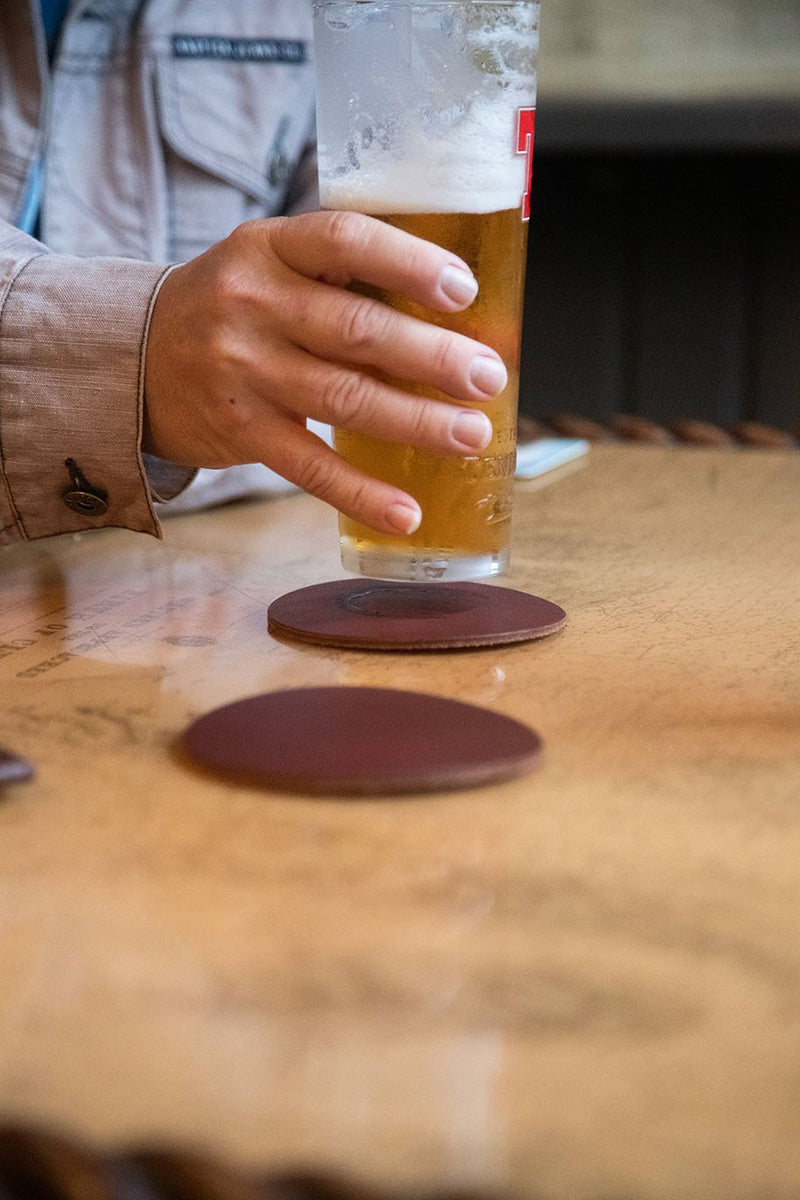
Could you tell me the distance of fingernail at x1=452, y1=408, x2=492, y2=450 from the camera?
0.86m

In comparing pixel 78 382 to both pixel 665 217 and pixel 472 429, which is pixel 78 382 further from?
pixel 665 217

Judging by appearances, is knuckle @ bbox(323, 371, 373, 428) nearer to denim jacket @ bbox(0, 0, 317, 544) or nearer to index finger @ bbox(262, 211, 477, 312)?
index finger @ bbox(262, 211, 477, 312)

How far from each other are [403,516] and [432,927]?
1.31ft

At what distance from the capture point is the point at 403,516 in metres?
0.88

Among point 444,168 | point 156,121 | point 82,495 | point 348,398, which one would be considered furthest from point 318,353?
point 156,121

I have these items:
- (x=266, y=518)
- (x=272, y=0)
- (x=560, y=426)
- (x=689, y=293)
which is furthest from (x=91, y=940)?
(x=689, y=293)

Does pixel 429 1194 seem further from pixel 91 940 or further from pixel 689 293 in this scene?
pixel 689 293

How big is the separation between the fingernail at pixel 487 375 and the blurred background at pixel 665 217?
7.52ft

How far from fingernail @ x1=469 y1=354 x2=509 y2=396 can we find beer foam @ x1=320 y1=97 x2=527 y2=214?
0.32ft

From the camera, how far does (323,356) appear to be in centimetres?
92

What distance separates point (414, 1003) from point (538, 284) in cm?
310

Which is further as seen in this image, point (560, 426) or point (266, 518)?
point (560, 426)

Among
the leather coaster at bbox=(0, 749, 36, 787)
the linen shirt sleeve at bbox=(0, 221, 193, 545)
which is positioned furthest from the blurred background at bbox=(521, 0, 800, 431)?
the leather coaster at bbox=(0, 749, 36, 787)

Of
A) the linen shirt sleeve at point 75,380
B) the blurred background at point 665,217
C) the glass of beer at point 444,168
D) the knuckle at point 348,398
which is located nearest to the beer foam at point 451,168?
the glass of beer at point 444,168
